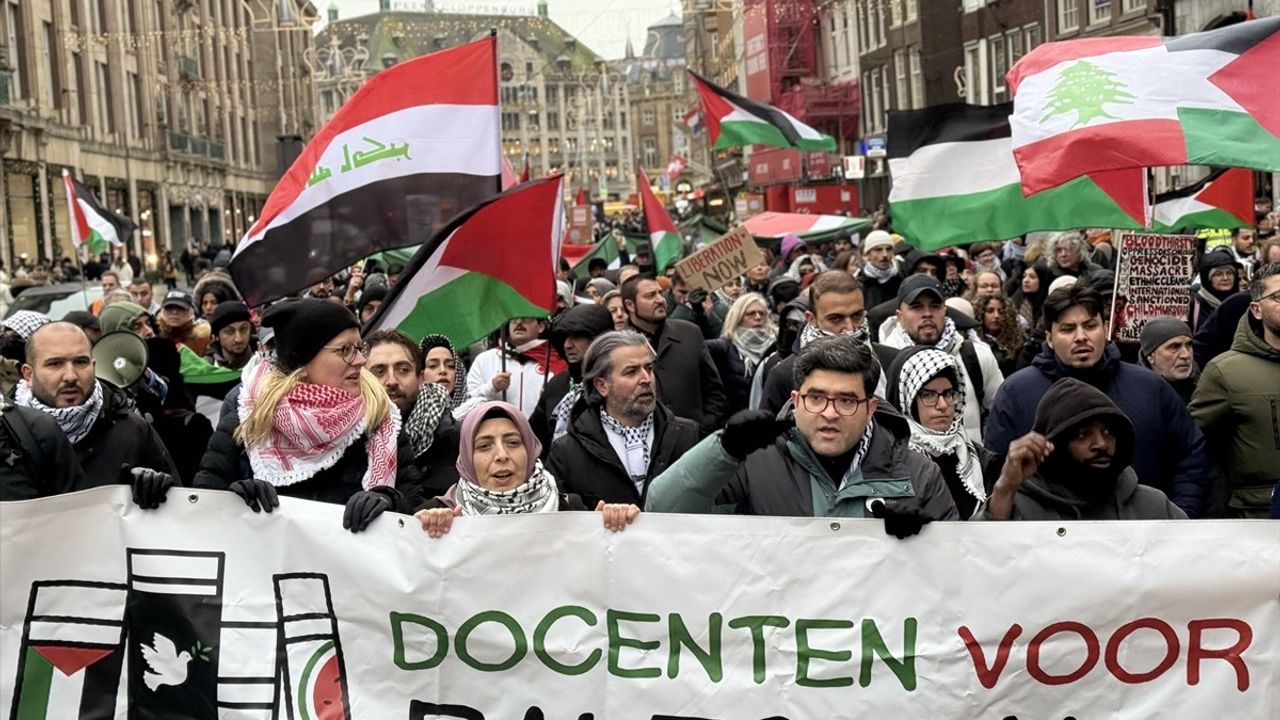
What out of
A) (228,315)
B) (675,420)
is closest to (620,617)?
(675,420)

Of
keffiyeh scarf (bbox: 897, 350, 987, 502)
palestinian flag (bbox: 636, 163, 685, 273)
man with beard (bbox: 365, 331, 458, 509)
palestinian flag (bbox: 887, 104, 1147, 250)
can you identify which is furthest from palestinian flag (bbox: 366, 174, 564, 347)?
palestinian flag (bbox: 636, 163, 685, 273)

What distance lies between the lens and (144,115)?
52.6 m

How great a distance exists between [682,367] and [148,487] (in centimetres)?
393

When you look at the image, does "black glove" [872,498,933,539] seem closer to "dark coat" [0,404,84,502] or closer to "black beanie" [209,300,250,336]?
"dark coat" [0,404,84,502]

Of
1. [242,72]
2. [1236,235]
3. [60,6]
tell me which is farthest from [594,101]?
[1236,235]

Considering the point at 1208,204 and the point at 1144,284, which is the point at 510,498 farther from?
the point at 1208,204

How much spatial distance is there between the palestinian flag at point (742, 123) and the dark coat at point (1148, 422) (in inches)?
445

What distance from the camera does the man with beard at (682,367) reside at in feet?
27.2

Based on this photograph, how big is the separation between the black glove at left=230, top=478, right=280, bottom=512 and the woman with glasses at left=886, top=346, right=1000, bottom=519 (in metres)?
2.04

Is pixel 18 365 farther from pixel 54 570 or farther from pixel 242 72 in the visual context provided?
pixel 242 72

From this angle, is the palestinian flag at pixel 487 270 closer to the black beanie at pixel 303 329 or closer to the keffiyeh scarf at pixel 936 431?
the black beanie at pixel 303 329

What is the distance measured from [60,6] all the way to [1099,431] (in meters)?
42.0

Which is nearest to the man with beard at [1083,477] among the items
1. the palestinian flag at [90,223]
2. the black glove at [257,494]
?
the black glove at [257,494]

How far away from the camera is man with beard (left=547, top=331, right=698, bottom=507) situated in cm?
566
